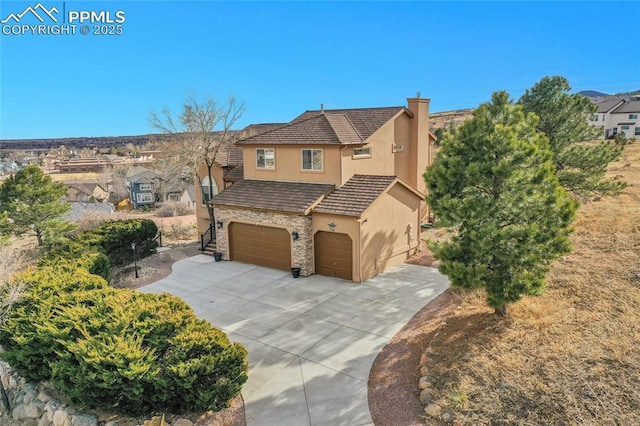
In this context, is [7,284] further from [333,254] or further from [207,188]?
[207,188]

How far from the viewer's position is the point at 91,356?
8.49 metres

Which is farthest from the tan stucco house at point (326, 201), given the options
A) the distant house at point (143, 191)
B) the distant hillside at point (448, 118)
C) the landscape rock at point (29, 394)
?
the distant hillside at point (448, 118)

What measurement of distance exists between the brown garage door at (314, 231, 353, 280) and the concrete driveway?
0.44 m

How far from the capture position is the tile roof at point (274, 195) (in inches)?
716

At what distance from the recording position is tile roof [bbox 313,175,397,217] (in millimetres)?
17047

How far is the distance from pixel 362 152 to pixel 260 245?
21.7ft

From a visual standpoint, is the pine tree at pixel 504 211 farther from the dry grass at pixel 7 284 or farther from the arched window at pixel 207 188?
the arched window at pixel 207 188

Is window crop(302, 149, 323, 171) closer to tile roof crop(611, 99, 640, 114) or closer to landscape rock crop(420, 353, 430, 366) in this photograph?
landscape rock crop(420, 353, 430, 366)

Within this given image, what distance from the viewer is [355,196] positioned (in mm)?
17812

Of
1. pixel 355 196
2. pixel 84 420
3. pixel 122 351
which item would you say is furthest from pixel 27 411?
pixel 355 196

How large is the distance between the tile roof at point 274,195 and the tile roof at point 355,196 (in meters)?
0.50

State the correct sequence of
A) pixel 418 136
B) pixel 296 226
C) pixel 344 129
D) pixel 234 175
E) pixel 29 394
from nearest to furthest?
1. pixel 29 394
2. pixel 296 226
3. pixel 344 129
4. pixel 418 136
5. pixel 234 175

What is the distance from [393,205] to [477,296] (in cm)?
652

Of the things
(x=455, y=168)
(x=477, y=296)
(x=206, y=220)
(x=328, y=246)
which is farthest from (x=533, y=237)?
(x=206, y=220)
